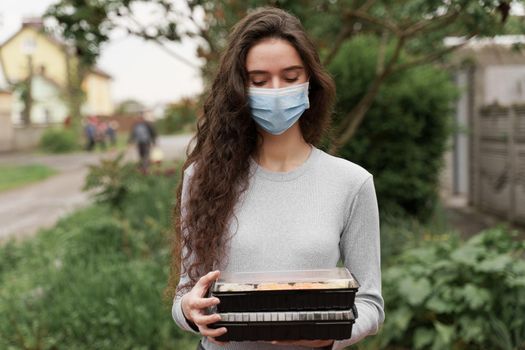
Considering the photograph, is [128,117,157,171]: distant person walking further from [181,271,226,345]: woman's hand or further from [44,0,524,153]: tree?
[181,271,226,345]: woman's hand

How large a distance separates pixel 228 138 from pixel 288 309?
23.6 inches

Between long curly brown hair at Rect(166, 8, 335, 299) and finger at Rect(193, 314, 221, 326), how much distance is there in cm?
25

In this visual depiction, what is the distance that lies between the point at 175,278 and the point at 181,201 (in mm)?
255

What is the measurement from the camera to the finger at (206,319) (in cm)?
157

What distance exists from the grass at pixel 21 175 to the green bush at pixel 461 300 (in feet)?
47.7

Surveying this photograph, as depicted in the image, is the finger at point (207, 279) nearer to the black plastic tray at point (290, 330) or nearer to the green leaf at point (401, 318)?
the black plastic tray at point (290, 330)

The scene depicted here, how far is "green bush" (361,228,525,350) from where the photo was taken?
399 centimetres

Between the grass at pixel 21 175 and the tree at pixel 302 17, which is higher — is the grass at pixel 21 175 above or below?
below

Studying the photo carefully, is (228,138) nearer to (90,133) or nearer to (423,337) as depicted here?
(423,337)

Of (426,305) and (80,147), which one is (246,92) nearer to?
(426,305)

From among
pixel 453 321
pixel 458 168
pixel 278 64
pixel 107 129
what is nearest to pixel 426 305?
pixel 453 321

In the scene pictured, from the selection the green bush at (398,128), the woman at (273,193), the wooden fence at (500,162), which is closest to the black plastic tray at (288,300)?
the woman at (273,193)

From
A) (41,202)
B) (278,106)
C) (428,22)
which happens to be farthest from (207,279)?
(41,202)

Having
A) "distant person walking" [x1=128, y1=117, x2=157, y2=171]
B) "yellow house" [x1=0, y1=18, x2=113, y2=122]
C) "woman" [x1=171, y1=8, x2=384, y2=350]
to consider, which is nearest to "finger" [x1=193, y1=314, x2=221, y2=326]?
"woman" [x1=171, y1=8, x2=384, y2=350]
